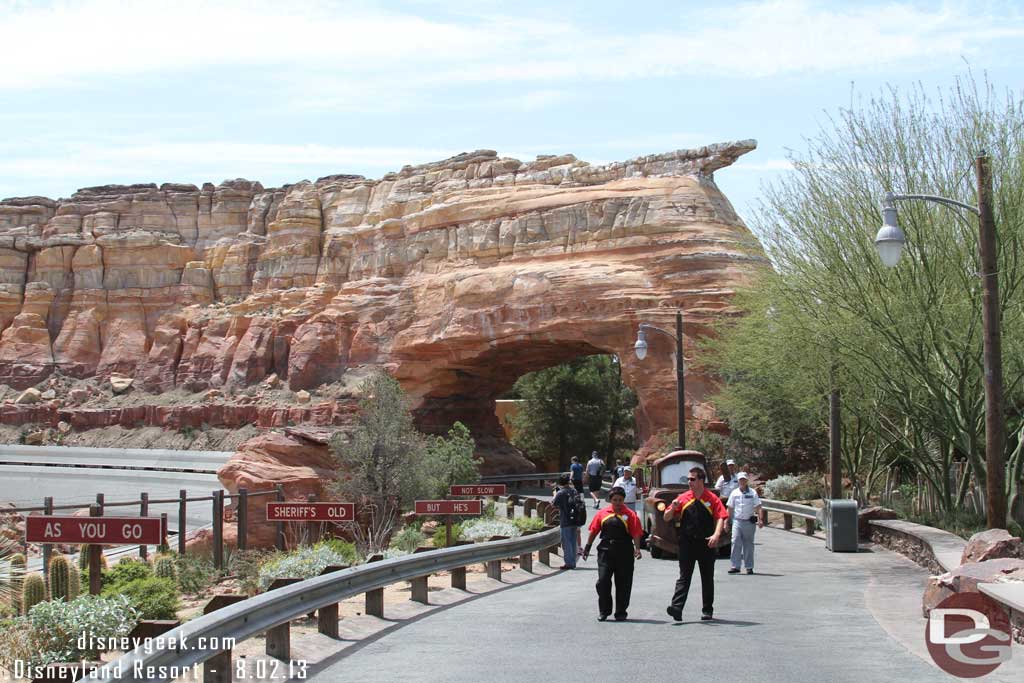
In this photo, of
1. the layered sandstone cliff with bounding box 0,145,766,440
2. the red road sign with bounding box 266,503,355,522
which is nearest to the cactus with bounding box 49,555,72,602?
the red road sign with bounding box 266,503,355,522

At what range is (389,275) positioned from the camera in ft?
203

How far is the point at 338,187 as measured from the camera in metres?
70.1

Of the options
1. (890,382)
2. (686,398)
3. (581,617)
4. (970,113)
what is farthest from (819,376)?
(686,398)

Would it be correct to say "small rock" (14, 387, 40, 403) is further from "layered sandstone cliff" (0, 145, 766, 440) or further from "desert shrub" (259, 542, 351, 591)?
"desert shrub" (259, 542, 351, 591)

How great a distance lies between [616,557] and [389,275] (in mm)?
50705

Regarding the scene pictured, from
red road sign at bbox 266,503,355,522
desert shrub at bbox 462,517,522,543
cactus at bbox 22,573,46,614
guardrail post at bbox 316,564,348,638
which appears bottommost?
desert shrub at bbox 462,517,522,543

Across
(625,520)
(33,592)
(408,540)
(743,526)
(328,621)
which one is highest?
(625,520)

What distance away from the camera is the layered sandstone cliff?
50281 mm

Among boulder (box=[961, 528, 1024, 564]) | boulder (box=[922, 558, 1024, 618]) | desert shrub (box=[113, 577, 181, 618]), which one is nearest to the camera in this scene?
boulder (box=[922, 558, 1024, 618])

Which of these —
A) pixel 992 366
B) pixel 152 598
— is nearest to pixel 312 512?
pixel 152 598

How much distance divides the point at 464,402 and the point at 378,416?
29.8 m

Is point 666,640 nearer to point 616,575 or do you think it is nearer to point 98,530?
point 616,575

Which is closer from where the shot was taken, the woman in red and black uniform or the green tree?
the woman in red and black uniform

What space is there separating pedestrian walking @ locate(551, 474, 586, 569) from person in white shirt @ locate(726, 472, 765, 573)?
267 cm
